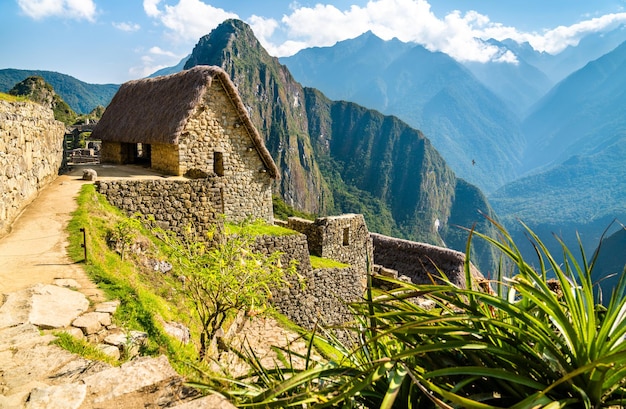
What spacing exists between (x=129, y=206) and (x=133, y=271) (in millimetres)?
2153

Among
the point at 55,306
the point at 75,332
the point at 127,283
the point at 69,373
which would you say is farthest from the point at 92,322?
the point at 127,283

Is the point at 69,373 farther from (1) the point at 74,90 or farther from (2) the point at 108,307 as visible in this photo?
(1) the point at 74,90

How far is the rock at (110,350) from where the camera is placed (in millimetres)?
3538

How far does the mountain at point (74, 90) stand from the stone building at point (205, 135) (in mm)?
92194

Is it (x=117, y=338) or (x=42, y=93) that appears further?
(x=42, y=93)

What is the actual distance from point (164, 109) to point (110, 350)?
9857 millimetres

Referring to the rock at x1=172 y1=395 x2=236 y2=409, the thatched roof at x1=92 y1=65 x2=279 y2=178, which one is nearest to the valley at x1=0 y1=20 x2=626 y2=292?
the thatched roof at x1=92 y1=65 x2=279 y2=178

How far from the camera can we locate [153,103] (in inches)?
512

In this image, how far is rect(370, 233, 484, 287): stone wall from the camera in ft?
51.3

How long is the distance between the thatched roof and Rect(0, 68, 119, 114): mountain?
89.9m

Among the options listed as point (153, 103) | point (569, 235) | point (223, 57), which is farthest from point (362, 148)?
point (153, 103)

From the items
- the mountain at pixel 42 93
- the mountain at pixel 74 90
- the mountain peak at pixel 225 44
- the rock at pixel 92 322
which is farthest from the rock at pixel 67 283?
the mountain peak at pixel 225 44

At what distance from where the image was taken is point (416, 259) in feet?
54.2

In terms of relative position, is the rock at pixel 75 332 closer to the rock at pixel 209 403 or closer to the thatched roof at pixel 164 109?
the rock at pixel 209 403
